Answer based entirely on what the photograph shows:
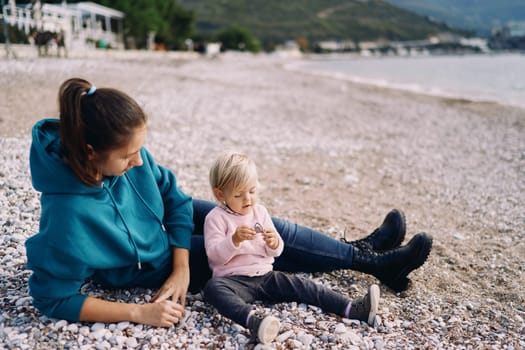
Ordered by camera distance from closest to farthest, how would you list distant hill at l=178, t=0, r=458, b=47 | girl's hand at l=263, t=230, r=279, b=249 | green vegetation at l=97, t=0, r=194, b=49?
1. girl's hand at l=263, t=230, r=279, b=249
2. green vegetation at l=97, t=0, r=194, b=49
3. distant hill at l=178, t=0, r=458, b=47

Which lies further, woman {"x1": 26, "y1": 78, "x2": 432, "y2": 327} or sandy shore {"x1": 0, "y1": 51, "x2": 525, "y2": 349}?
sandy shore {"x1": 0, "y1": 51, "x2": 525, "y2": 349}

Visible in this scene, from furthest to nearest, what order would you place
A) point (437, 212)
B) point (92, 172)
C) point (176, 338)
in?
point (437, 212) < point (176, 338) < point (92, 172)

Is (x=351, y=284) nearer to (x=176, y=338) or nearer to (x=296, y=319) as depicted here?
(x=296, y=319)

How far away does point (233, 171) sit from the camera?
2.62 m

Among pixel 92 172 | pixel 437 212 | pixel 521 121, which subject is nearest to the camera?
pixel 92 172

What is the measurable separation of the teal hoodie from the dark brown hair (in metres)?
0.14

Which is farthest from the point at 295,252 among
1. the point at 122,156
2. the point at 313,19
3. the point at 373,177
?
the point at 313,19

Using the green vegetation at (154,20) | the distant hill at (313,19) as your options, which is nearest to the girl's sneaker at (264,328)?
the green vegetation at (154,20)

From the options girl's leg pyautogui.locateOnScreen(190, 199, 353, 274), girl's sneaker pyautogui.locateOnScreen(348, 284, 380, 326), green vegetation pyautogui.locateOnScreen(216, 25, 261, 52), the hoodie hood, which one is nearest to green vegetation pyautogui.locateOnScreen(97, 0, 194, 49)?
green vegetation pyautogui.locateOnScreen(216, 25, 261, 52)

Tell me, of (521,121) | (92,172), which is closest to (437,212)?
(92,172)

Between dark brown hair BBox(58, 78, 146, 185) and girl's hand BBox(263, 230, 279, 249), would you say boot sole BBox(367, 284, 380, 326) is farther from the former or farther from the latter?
dark brown hair BBox(58, 78, 146, 185)

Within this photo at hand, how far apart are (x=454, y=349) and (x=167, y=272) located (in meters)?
1.75

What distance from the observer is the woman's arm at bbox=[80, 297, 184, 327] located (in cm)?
236

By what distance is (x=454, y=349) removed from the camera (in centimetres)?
254
